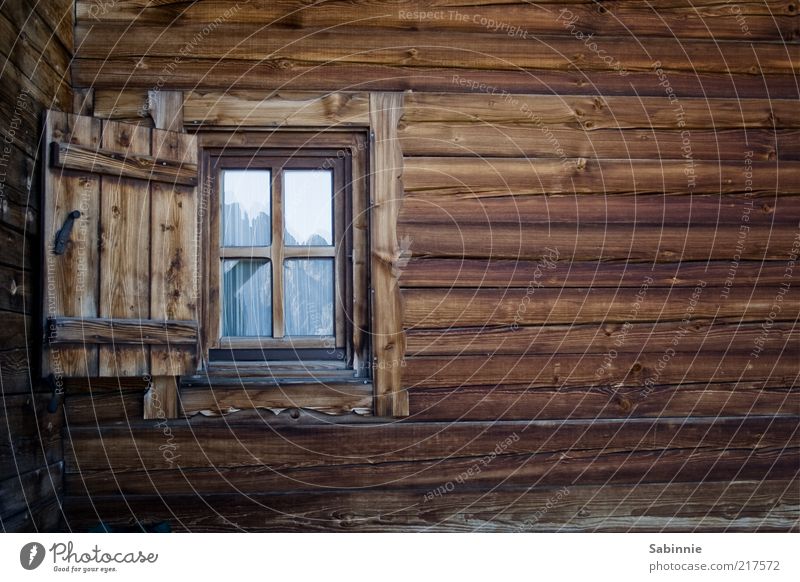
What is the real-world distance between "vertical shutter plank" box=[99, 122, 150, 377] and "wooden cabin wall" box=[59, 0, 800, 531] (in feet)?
0.81

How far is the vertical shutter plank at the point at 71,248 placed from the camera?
3490mm

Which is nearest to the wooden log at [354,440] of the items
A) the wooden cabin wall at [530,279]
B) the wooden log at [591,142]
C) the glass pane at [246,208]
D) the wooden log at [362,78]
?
the wooden cabin wall at [530,279]

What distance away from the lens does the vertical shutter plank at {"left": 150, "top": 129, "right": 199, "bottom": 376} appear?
3.67 metres

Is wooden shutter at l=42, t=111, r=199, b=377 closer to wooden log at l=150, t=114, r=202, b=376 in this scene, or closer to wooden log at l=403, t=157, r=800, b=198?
wooden log at l=150, t=114, r=202, b=376

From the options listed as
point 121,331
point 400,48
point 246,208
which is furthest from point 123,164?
point 400,48

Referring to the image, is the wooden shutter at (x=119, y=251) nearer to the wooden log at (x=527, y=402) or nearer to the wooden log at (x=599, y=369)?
the wooden log at (x=527, y=402)

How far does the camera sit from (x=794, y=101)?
4.14 metres

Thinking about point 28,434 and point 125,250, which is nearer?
point 28,434

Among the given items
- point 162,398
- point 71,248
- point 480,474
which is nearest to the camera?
point 71,248

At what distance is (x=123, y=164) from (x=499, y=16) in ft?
6.35

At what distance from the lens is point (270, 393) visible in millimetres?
3840

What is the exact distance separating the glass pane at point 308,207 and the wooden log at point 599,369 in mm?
776

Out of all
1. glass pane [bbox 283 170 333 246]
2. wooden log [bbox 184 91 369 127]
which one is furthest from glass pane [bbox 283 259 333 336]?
wooden log [bbox 184 91 369 127]

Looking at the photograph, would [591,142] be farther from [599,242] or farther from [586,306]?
[586,306]
